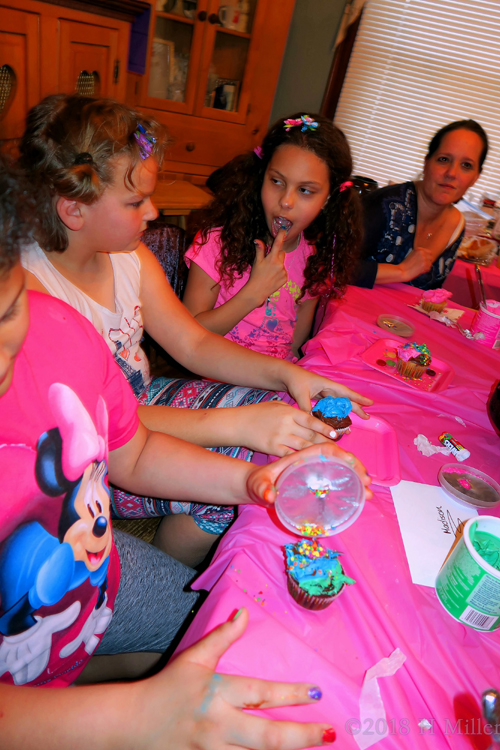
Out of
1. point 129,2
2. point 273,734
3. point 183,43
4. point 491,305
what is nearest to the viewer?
point 273,734

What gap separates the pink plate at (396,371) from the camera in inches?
48.9

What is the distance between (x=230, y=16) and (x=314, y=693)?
141 inches

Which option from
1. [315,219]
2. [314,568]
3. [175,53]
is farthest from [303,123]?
[175,53]

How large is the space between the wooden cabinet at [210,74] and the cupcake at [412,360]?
2351mm

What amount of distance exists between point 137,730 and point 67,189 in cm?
95

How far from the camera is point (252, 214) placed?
1659 millimetres

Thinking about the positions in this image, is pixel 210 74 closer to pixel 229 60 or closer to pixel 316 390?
pixel 229 60

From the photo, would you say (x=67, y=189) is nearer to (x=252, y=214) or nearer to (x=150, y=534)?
(x=252, y=214)

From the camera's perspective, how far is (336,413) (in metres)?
0.99

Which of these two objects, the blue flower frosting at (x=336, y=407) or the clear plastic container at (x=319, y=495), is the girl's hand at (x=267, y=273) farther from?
the clear plastic container at (x=319, y=495)

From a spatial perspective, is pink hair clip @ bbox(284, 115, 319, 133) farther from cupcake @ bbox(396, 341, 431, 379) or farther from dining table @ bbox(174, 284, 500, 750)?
dining table @ bbox(174, 284, 500, 750)

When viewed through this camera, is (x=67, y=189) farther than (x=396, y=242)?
Answer: No

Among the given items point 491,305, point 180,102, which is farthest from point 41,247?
point 180,102

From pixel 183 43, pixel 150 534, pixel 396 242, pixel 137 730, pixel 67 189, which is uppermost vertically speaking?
pixel 183 43
